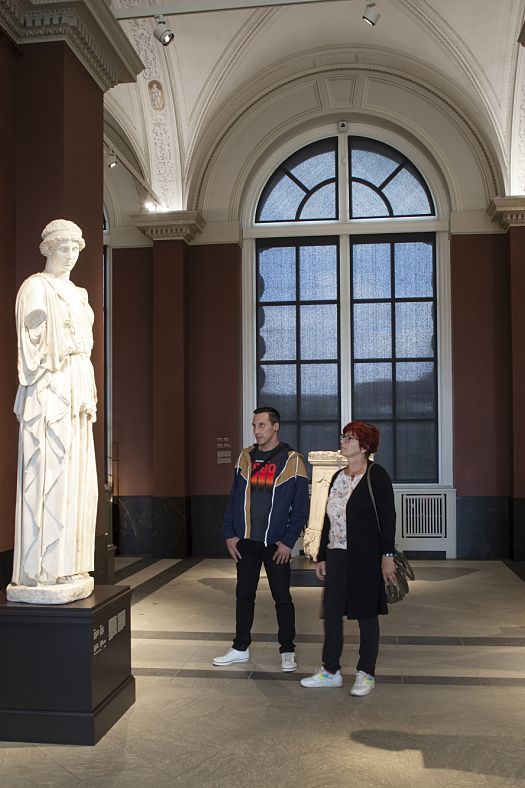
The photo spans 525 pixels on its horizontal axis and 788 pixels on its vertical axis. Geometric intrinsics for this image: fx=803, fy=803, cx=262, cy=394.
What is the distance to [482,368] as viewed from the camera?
10945 mm

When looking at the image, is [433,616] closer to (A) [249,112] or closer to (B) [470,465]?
(B) [470,465]

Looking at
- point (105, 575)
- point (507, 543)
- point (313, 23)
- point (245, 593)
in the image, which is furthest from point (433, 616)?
point (313, 23)

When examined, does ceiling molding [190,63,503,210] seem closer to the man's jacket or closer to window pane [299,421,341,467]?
window pane [299,421,341,467]

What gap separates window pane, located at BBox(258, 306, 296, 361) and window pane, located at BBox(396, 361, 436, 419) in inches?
62.6

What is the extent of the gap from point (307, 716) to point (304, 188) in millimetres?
8726

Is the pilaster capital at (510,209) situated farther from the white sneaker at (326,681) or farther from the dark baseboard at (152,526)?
the white sneaker at (326,681)

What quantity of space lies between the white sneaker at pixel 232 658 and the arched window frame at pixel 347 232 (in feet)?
19.8

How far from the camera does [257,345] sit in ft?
38.0

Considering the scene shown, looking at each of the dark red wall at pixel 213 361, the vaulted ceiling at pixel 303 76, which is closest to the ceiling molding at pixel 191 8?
the vaulted ceiling at pixel 303 76

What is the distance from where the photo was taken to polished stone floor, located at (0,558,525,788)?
364cm

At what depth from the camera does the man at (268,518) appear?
5.22 metres

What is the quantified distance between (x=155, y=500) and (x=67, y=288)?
7.08 m

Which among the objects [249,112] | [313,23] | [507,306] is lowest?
[507,306]

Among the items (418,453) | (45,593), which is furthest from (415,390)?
(45,593)
